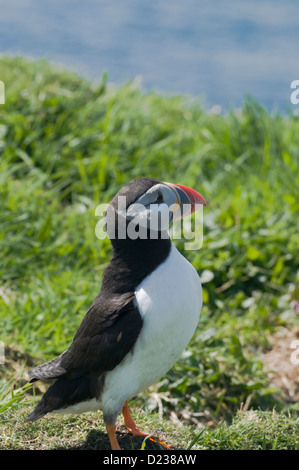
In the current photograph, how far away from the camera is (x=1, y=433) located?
295 centimetres

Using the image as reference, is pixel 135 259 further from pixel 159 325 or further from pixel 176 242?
pixel 176 242

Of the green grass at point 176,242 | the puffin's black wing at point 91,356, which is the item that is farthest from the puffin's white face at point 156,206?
the green grass at point 176,242

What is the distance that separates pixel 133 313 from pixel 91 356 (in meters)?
Result: 0.27

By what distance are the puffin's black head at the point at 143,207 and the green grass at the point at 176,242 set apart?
0.97 m

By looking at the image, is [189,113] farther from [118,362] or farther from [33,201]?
[118,362]

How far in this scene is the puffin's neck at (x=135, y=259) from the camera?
9.09 feet

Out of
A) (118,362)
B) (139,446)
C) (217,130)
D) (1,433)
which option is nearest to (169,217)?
(118,362)

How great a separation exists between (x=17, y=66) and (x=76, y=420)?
489 cm

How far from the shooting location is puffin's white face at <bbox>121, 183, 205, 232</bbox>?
2.72 m

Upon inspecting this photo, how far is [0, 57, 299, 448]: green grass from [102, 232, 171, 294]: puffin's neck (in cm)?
77

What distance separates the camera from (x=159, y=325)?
2.68 meters

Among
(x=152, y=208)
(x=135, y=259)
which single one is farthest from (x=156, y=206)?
(x=135, y=259)

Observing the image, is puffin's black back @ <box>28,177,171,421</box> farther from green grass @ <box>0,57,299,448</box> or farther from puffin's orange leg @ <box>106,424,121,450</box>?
green grass @ <box>0,57,299,448</box>

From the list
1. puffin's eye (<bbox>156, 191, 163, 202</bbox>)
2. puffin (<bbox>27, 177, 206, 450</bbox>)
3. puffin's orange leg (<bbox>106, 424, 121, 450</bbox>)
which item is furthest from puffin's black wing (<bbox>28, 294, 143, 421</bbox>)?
puffin's eye (<bbox>156, 191, 163, 202</bbox>)
